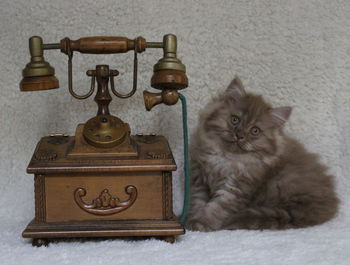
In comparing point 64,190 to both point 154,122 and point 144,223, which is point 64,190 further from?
point 154,122

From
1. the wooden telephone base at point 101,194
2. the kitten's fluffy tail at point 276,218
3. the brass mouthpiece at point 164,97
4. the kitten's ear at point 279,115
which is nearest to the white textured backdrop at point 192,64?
the kitten's fluffy tail at point 276,218

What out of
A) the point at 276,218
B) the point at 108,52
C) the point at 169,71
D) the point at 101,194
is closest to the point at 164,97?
the point at 169,71

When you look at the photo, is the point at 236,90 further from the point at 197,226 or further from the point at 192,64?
the point at 197,226

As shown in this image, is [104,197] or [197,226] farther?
[197,226]

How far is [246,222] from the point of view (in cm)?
165

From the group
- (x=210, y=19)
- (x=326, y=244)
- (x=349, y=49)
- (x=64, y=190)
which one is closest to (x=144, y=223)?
(x=64, y=190)

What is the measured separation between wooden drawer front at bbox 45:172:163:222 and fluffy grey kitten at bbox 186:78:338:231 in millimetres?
234

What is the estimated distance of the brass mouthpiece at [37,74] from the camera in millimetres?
1456

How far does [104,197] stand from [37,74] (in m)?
0.40

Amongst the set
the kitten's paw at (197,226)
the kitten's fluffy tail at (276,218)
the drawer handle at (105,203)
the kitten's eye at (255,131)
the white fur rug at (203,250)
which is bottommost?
the white fur rug at (203,250)

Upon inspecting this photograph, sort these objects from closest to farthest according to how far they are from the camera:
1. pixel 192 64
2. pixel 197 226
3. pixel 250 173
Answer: pixel 197 226
pixel 250 173
pixel 192 64

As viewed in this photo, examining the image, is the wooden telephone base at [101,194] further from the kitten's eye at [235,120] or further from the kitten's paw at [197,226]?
the kitten's eye at [235,120]

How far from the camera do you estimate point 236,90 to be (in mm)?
1812

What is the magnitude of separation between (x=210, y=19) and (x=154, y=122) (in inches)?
17.9
